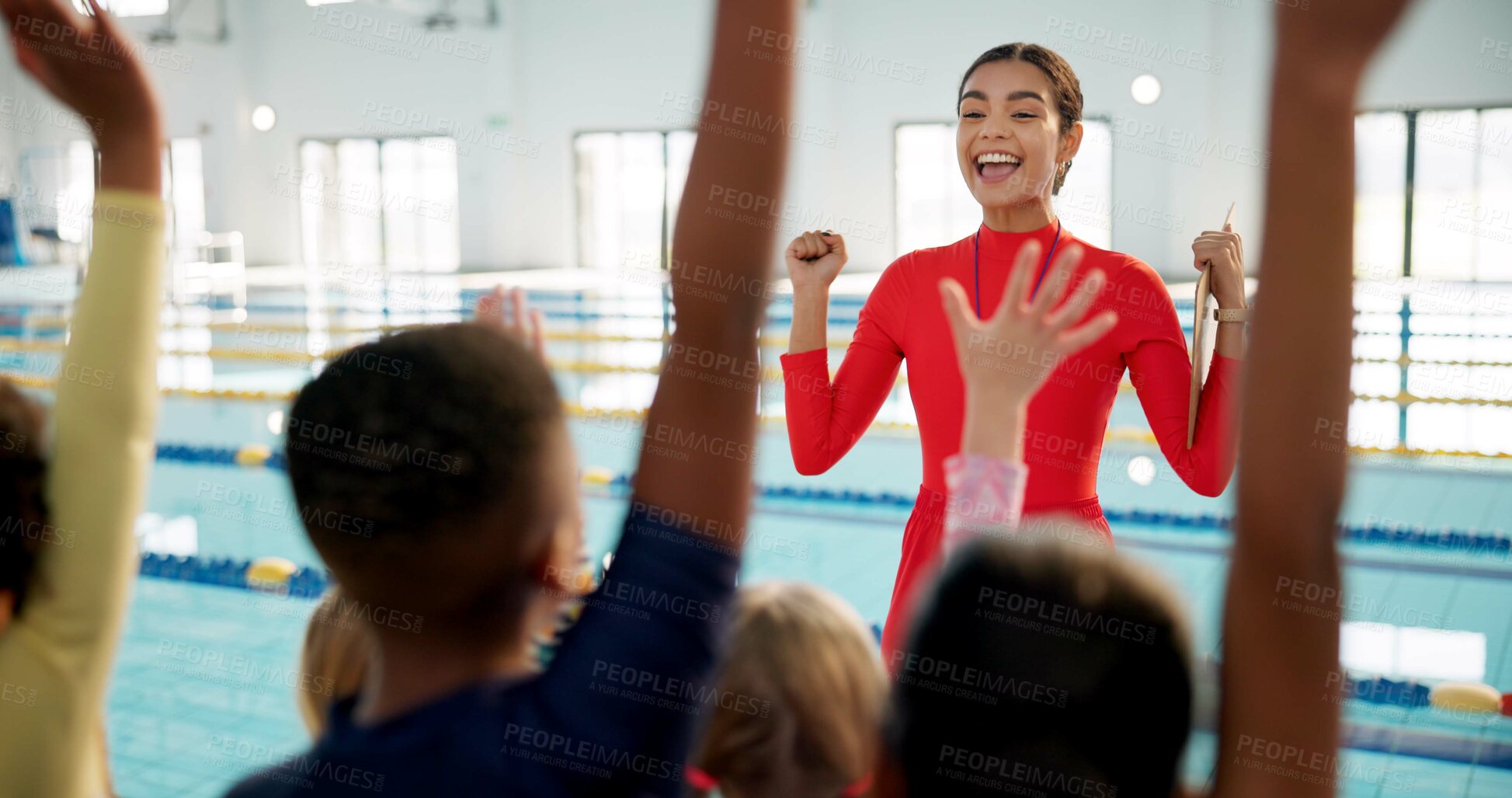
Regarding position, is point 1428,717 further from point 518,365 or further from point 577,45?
point 577,45

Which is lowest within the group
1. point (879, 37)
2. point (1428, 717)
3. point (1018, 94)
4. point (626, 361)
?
point (1428, 717)

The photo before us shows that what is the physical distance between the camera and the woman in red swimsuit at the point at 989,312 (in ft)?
5.65

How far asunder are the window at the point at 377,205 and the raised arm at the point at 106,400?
20.7 meters

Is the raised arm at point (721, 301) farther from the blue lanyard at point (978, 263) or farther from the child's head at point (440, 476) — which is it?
the blue lanyard at point (978, 263)

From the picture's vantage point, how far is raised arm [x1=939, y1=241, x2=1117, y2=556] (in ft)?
3.01

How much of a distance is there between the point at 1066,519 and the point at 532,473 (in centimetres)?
124

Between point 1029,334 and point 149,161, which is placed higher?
point 149,161

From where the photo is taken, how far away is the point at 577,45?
19.2 m

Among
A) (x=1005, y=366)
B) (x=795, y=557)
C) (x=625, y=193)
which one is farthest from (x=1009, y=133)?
(x=625, y=193)

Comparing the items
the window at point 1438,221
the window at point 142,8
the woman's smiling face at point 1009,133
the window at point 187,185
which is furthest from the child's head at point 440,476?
the window at point 187,185

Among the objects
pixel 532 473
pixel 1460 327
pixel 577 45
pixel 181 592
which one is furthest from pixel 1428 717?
pixel 577 45

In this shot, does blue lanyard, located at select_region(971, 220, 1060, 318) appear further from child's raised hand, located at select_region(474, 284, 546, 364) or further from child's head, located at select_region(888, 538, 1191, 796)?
child's head, located at select_region(888, 538, 1191, 796)

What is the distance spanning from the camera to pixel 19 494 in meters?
0.97

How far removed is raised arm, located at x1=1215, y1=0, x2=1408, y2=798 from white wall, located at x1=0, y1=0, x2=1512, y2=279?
47.0 ft
